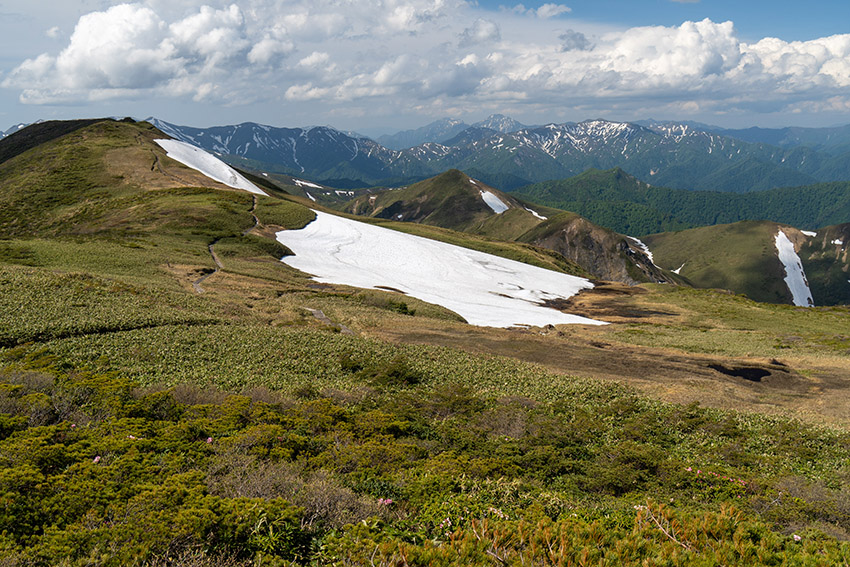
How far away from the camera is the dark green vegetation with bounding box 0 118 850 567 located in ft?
26.0

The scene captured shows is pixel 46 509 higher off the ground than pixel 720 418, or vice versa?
pixel 46 509

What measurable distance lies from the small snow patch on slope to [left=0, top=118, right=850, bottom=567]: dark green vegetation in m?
104

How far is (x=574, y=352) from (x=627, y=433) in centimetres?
1868

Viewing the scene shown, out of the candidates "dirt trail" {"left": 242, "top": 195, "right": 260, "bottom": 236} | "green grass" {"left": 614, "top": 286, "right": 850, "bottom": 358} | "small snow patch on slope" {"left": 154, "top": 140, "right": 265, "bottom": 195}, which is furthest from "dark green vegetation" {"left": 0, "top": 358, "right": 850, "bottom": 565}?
"small snow patch on slope" {"left": 154, "top": 140, "right": 265, "bottom": 195}

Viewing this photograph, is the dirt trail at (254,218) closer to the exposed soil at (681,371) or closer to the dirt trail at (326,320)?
the dirt trail at (326,320)

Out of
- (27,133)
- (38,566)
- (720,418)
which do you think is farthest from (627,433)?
(27,133)

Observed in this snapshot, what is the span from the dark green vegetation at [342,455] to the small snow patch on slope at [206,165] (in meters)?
104

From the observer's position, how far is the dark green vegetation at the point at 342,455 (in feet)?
26.0

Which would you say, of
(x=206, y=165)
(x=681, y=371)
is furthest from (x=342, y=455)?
(x=206, y=165)

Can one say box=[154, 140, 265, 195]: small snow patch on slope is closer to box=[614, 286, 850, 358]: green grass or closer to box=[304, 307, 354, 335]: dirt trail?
box=[304, 307, 354, 335]: dirt trail

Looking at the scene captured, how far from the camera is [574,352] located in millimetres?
36250

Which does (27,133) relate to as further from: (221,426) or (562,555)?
(562,555)

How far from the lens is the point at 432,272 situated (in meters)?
83.3

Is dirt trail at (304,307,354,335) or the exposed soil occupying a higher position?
dirt trail at (304,307,354,335)
